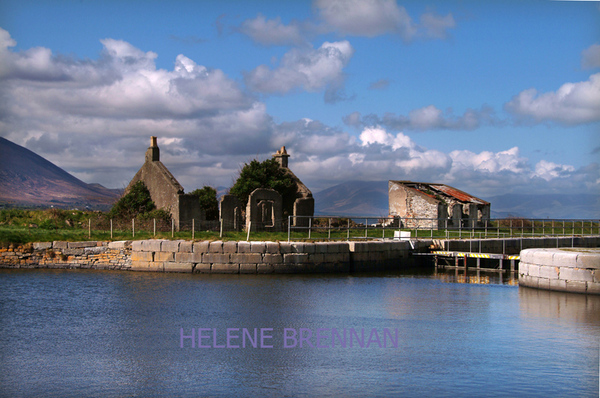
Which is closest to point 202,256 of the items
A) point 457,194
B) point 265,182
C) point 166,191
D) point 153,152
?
point 166,191

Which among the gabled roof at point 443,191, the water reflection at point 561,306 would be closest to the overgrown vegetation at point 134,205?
the gabled roof at point 443,191

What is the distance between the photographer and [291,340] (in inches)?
476

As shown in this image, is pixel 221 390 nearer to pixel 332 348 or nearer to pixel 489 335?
pixel 332 348

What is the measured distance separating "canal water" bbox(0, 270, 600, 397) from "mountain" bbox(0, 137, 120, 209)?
303ft

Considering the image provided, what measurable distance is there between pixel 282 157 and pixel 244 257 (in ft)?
61.7

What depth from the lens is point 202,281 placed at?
2038cm

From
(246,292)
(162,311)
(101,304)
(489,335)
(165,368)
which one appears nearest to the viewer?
(165,368)

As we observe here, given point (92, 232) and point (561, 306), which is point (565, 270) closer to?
point (561, 306)

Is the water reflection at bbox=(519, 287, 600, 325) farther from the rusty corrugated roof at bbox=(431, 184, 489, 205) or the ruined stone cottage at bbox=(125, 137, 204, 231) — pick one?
the rusty corrugated roof at bbox=(431, 184, 489, 205)

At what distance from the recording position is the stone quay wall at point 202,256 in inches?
878

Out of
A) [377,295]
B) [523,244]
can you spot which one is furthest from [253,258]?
[523,244]

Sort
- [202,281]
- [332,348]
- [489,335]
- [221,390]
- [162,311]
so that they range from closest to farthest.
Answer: [221,390]
[332,348]
[489,335]
[162,311]
[202,281]

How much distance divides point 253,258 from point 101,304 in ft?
24.0

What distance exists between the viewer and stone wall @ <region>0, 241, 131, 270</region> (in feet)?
77.6
